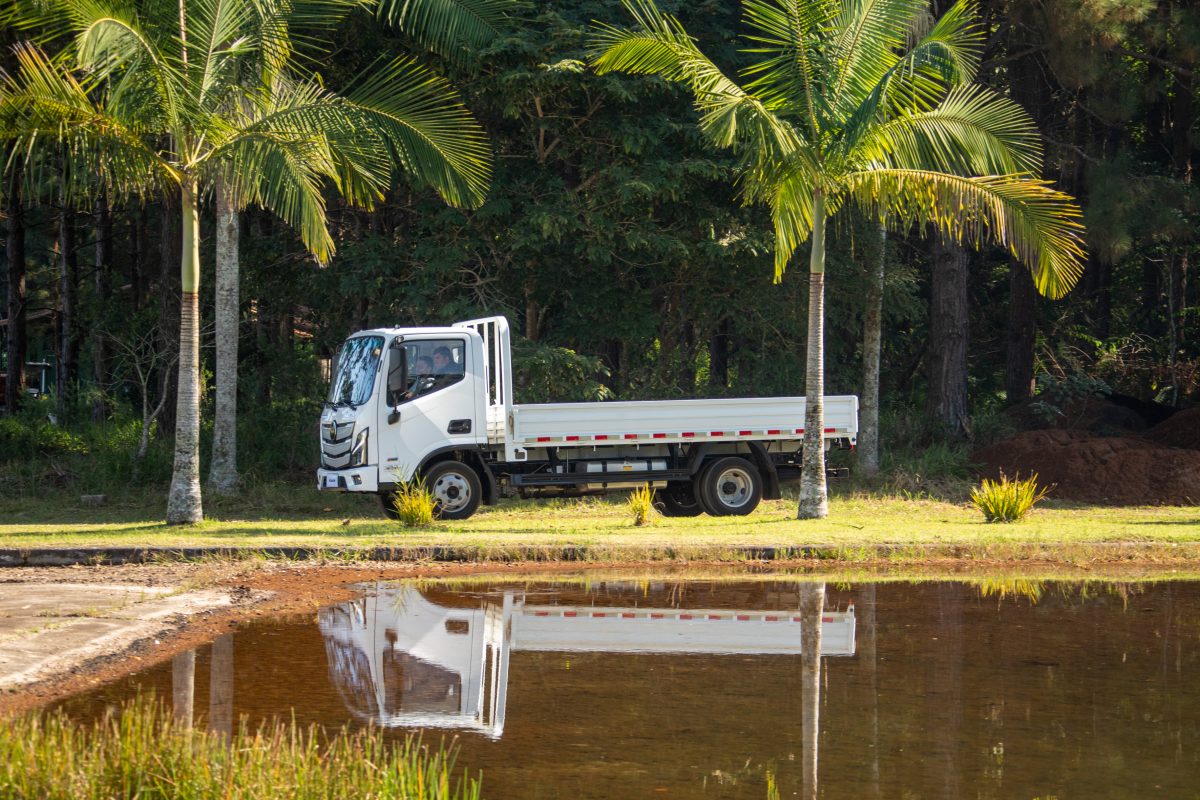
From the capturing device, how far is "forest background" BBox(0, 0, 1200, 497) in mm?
22359

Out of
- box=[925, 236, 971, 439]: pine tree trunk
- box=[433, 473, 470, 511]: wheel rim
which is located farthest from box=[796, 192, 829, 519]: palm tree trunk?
box=[925, 236, 971, 439]: pine tree trunk

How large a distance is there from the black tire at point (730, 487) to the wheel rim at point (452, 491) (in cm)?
313

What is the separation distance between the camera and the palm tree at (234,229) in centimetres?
2047

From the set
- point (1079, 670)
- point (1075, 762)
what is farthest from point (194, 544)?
point (1075, 762)

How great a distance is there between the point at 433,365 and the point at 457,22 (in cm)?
645

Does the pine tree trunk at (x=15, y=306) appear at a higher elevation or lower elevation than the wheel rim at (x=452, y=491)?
higher

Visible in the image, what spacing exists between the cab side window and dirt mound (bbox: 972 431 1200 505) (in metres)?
9.73

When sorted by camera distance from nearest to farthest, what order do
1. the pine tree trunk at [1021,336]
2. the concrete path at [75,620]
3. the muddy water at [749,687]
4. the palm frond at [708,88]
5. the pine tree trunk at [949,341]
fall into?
the muddy water at [749,687]
the concrete path at [75,620]
the palm frond at [708,88]
the pine tree trunk at [949,341]
the pine tree trunk at [1021,336]

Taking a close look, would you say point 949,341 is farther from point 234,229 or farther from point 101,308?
point 101,308

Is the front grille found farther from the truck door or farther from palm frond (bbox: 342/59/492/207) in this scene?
palm frond (bbox: 342/59/492/207)

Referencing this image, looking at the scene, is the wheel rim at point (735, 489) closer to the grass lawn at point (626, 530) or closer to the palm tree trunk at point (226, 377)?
the grass lawn at point (626, 530)

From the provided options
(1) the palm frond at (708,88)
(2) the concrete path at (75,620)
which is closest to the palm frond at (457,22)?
(1) the palm frond at (708,88)

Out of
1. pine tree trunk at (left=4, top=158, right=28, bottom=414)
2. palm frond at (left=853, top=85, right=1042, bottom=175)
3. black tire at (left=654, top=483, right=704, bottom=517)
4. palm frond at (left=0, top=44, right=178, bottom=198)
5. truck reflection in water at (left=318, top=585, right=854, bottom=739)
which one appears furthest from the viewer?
pine tree trunk at (left=4, top=158, right=28, bottom=414)

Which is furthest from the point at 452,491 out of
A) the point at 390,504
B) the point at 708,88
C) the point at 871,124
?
the point at 871,124
